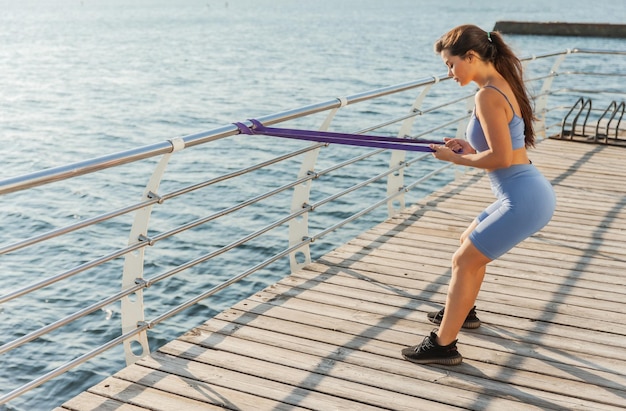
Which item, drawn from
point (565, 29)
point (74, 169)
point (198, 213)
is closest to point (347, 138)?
point (74, 169)

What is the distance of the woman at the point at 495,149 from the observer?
336 centimetres

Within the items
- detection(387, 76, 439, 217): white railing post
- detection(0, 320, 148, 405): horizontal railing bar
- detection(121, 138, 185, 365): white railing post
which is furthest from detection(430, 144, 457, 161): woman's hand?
detection(387, 76, 439, 217): white railing post

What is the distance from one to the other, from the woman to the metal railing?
718 millimetres

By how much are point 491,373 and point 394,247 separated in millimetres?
2014

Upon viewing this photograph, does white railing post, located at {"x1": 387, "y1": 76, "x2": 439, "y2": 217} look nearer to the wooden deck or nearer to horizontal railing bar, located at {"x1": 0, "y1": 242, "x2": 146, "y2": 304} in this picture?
the wooden deck

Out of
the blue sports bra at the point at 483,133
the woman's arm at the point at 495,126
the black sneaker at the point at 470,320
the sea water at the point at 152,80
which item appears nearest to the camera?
the woman's arm at the point at 495,126

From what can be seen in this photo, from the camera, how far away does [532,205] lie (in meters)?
3.46

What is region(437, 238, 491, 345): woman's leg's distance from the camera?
3.57 meters

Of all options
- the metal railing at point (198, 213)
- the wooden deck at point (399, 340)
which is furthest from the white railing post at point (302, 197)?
the wooden deck at point (399, 340)

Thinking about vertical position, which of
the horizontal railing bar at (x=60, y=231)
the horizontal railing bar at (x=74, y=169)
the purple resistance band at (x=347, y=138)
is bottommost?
the horizontal railing bar at (x=60, y=231)

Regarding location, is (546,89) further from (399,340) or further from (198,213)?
(198,213)

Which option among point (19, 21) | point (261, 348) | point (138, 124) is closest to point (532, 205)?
point (261, 348)

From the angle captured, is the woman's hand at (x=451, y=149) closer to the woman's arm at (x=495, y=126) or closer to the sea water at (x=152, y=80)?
the woman's arm at (x=495, y=126)

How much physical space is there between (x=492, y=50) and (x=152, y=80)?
98.1 ft
